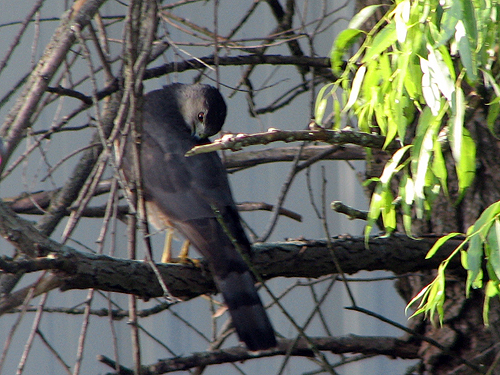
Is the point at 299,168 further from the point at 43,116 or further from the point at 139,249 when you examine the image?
the point at 43,116

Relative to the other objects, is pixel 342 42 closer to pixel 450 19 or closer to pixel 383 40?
pixel 383 40

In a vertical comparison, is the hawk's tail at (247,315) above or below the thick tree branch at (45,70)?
below

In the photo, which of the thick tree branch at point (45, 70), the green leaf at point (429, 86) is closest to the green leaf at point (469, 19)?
the green leaf at point (429, 86)

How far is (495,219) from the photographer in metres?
1.58

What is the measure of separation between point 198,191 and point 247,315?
727 mm

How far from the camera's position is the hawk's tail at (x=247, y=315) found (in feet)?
8.73

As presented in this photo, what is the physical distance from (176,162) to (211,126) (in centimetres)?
46

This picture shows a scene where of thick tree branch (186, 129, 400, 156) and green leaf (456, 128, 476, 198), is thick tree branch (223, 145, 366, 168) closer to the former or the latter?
thick tree branch (186, 129, 400, 156)

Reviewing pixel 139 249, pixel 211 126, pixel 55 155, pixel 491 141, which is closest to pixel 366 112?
pixel 491 141

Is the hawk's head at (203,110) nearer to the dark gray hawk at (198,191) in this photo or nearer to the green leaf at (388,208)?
the dark gray hawk at (198,191)

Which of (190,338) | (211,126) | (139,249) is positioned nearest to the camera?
(211,126)

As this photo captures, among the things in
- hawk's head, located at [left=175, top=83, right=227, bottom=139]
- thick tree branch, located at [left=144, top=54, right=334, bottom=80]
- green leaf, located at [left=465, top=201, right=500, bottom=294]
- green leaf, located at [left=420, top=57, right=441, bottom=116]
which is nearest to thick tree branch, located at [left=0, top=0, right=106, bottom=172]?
thick tree branch, located at [left=144, top=54, right=334, bottom=80]

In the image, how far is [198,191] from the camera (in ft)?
10.3

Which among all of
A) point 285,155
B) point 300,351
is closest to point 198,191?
point 285,155
